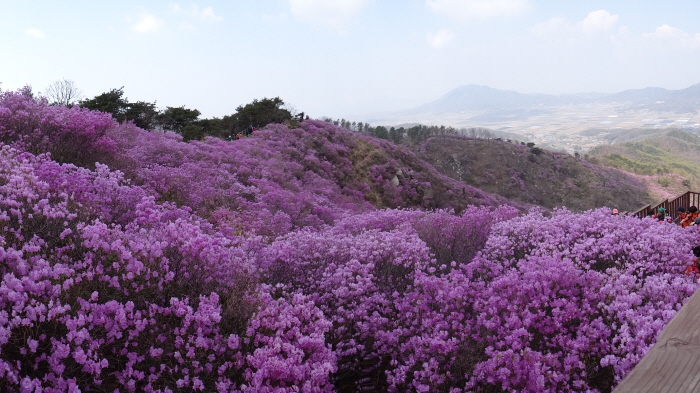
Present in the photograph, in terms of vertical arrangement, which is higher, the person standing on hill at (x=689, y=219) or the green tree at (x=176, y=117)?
the green tree at (x=176, y=117)

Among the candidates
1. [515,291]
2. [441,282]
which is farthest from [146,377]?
[515,291]

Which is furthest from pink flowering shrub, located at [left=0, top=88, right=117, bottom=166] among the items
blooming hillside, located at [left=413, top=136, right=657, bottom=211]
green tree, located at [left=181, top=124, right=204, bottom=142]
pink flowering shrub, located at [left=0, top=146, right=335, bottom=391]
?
blooming hillside, located at [left=413, top=136, right=657, bottom=211]

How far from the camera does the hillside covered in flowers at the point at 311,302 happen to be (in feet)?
11.0

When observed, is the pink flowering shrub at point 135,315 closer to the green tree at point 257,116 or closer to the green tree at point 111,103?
the green tree at point 111,103

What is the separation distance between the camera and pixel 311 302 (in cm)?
443

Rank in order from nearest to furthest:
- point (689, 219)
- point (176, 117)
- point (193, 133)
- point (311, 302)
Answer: point (311, 302) → point (689, 219) → point (193, 133) → point (176, 117)

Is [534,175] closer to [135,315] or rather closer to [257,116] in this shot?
[257,116]

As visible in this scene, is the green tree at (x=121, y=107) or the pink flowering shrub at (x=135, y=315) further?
the green tree at (x=121, y=107)

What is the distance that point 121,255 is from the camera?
13.1 ft

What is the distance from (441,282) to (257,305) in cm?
210

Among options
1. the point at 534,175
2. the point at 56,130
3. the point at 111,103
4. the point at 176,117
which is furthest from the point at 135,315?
the point at 534,175

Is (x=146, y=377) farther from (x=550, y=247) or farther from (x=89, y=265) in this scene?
(x=550, y=247)

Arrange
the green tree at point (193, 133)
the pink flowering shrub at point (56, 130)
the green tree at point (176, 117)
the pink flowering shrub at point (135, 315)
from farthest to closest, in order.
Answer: the green tree at point (176, 117) < the green tree at point (193, 133) < the pink flowering shrub at point (56, 130) < the pink flowering shrub at point (135, 315)

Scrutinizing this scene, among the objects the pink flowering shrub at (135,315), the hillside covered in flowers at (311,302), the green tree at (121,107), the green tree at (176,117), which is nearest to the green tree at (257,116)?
the green tree at (176,117)
